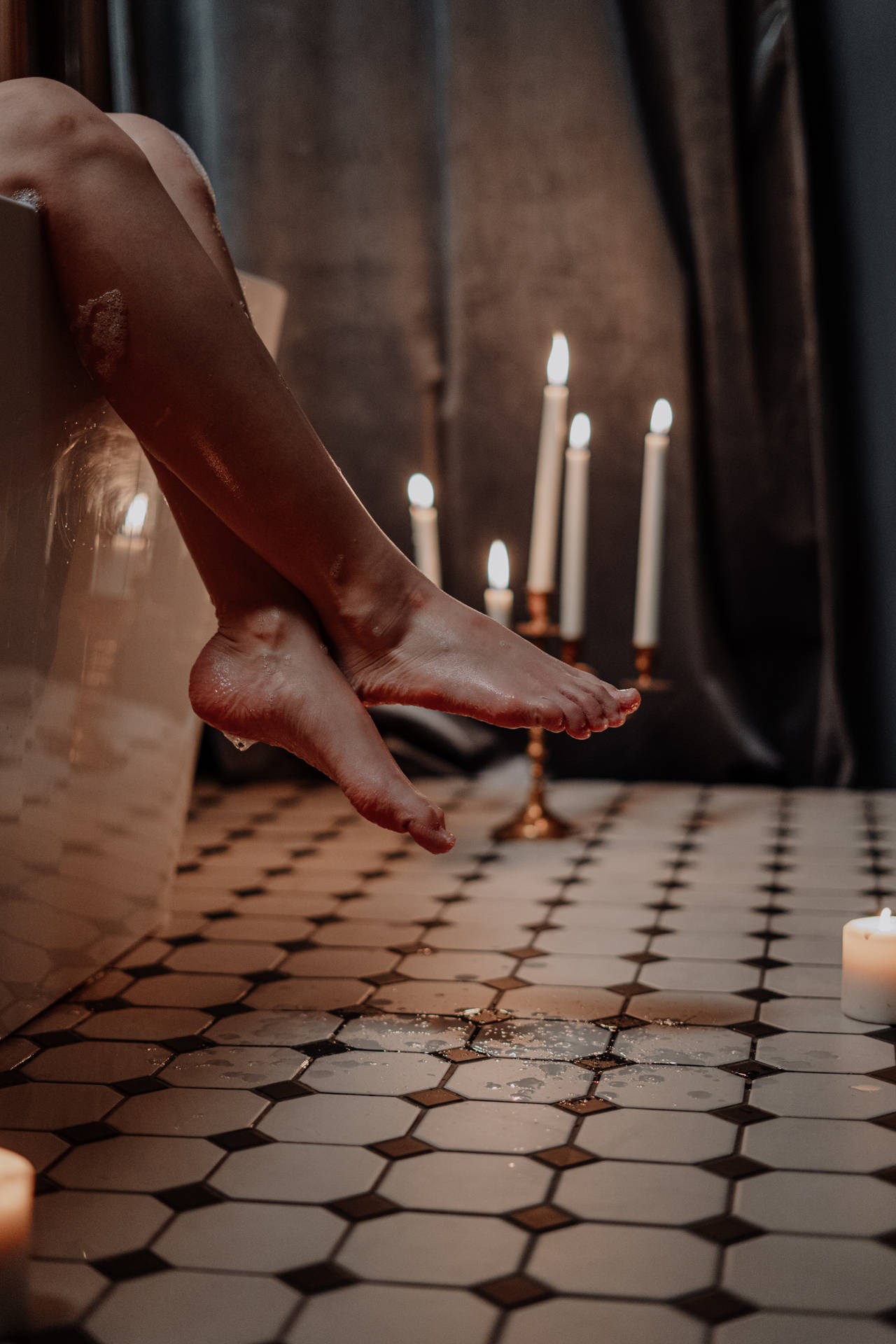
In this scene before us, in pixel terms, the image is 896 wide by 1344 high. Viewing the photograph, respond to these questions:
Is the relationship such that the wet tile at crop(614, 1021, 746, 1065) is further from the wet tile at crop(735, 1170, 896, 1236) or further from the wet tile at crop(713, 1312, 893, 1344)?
the wet tile at crop(713, 1312, 893, 1344)


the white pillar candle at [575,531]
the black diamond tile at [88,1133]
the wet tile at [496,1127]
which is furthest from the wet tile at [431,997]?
the white pillar candle at [575,531]

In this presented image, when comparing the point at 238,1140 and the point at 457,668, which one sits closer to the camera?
the point at 238,1140

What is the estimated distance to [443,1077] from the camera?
3.67 feet

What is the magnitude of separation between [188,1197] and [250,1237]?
2.8 inches

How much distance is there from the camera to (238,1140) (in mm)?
1011

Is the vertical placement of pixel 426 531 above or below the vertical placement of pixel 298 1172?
above

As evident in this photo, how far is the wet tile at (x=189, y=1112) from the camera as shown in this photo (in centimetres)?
103

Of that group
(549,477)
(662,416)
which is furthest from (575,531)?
(662,416)

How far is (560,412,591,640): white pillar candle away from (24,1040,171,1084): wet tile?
101 cm

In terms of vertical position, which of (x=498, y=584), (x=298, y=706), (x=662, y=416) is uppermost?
(x=662, y=416)

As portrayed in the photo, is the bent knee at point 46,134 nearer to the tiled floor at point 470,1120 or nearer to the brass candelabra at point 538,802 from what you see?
the tiled floor at point 470,1120

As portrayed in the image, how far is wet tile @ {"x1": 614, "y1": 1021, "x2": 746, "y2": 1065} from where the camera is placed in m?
1.15

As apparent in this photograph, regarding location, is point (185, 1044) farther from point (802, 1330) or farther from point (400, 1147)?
point (802, 1330)

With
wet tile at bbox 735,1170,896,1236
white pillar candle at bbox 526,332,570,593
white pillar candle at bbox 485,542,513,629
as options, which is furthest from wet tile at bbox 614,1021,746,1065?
white pillar candle at bbox 526,332,570,593
